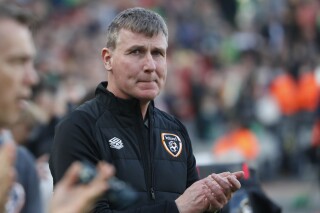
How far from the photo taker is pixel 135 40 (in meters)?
4.95

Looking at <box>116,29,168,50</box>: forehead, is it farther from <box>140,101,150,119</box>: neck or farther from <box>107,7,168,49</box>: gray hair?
<box>140,101,150,119</box>: neck

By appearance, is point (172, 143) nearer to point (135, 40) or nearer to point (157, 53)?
point (157, 53)

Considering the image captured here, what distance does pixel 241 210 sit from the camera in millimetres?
6480

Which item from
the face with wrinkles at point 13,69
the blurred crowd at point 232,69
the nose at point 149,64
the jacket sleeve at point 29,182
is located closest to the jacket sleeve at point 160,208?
the nose at point 149,64

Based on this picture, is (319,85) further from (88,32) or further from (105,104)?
(105,104)

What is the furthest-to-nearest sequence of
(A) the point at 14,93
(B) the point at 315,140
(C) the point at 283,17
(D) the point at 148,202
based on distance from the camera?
(C) the point at 283,17, (B) the point at 315,140, (D) the point at 148,202, (A) the point at 14,93

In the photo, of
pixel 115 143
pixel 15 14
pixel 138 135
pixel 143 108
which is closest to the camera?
pixel 15 14

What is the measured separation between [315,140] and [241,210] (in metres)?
7.39

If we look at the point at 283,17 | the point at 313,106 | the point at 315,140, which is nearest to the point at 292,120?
the point at 313,106

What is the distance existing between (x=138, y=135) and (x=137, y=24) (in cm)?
62

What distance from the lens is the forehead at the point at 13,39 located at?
11.6 ft

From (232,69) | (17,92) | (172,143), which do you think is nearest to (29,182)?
(17,92)

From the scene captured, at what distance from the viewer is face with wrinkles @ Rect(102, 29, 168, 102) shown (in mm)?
4949

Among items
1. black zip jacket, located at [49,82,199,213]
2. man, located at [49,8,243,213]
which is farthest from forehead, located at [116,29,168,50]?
black zip jacket, located at [49,82,199,213]
